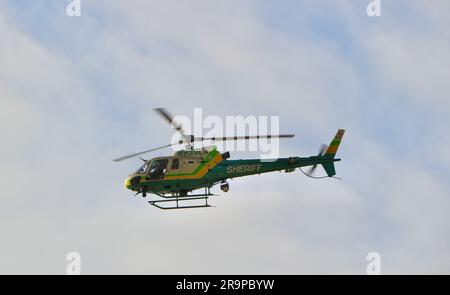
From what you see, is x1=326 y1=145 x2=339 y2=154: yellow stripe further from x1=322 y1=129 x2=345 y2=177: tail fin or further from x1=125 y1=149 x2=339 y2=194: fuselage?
x1=125 y1=149 x2=339 y2=194: fuselage

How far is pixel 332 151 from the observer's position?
55.2 meters

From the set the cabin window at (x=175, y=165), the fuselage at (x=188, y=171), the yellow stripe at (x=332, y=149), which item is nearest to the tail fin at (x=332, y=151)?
the yellow stripe at (x=332, y=149)

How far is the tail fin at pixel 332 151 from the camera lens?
54.6 metres

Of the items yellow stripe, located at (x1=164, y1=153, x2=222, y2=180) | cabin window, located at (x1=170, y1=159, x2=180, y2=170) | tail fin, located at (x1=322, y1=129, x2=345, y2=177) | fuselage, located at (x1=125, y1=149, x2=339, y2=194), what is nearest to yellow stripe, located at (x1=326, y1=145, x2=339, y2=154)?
tail fin, located at (x1=322, y1=129, x2=345, y2=177)

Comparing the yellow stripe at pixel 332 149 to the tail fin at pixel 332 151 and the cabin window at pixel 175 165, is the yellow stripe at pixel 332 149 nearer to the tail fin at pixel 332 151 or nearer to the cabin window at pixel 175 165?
the tail fin at pixel 332 151

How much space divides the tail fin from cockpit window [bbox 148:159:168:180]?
27.3 feet

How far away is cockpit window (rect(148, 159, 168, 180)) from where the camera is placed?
51969mm

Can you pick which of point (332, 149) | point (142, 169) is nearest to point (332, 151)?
point (332, 149)

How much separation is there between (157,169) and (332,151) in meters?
9.37
